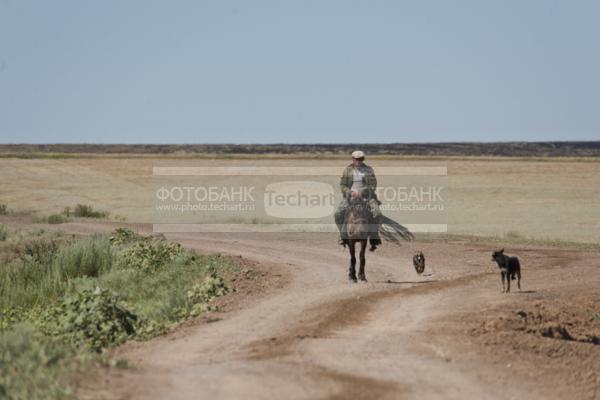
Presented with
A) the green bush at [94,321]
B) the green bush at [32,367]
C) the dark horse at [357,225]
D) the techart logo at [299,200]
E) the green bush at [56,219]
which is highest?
the dark horse at [357,225]

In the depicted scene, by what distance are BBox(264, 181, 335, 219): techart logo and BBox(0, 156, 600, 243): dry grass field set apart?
20.7ft

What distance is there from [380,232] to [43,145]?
185086 mm

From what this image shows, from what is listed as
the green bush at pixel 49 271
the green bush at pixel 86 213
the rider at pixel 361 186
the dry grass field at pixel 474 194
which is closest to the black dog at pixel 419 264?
the rider at pixel 361 186

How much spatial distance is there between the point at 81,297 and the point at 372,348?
18.1ft

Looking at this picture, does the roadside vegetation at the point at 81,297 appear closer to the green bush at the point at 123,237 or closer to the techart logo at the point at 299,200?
the green bush at the point at 123,237

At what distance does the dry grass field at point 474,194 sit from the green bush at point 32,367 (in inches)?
1002

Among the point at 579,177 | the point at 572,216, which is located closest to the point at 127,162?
the point at 579,177

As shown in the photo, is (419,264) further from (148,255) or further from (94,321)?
(94,321)

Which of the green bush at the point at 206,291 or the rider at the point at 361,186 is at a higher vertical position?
the rider at the point at 361,186

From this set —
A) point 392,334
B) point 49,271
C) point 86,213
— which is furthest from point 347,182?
point 86,213

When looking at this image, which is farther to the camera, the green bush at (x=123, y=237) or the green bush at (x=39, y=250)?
the green bush at (x=123, y=237)

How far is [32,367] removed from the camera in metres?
10.9

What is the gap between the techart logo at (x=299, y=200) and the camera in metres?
50.9

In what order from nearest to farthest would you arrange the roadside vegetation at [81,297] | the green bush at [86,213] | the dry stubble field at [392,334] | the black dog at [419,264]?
the dry stubble field at [392,334] → the roadside vegetation at [81,297] → the black dog at [419,264] → the green bush at [86,213]
